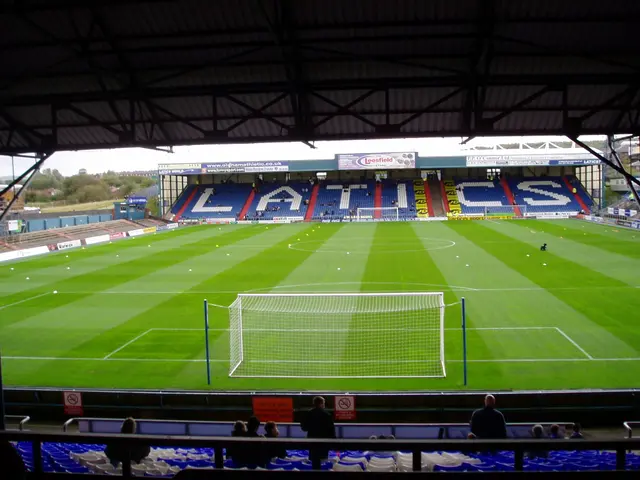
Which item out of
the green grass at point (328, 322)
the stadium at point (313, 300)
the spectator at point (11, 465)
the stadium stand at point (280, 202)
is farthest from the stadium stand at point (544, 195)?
the spectator at point (11, 465)

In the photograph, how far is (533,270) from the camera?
27328 mm

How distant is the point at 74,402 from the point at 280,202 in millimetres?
58781

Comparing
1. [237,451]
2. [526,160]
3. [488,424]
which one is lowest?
[488,424]

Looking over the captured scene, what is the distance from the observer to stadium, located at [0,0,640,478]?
6.43 meters

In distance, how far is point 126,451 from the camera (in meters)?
3.20

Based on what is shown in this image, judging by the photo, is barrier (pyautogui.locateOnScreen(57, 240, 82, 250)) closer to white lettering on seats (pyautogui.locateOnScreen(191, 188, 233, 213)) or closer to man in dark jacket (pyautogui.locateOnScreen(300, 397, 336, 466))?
white lettering on seats (pyautogui.locateOnScreen(191, 188, 233, 213))

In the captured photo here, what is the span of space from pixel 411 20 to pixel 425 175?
66687mm

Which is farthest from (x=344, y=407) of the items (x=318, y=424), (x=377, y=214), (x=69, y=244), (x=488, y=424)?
(x=377, y=214)

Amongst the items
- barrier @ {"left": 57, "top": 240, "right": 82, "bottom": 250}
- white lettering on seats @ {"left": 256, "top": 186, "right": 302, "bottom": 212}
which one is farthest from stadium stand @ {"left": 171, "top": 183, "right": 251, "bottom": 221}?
barrier @ {"left": 57, "top": 240, "right": 82, "bottom": 250}

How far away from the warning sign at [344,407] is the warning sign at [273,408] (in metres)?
0.94

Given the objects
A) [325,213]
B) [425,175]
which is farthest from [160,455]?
[425,175]

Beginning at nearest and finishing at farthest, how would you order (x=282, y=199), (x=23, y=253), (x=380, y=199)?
(x=23, y=253), (x=380, y=199), (x=282, y=199)

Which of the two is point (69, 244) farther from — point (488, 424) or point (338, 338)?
point (488, 424)

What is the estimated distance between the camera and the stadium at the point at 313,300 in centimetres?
643
